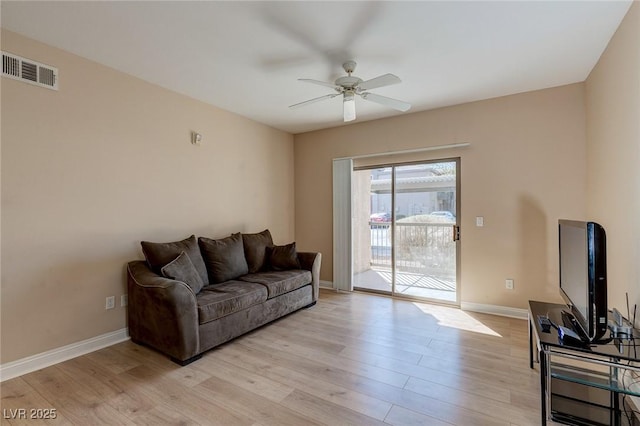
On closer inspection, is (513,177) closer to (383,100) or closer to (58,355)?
(383,100)

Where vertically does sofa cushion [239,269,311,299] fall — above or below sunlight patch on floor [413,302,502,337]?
above

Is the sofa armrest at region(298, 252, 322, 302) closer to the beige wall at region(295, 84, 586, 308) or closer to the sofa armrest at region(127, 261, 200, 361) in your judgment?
the sofa armrest at region(127, 261, 200, 361)

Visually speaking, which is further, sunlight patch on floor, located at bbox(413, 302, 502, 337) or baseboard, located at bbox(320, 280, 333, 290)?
baseboard, located at bbox(320, 280, 333, 290)

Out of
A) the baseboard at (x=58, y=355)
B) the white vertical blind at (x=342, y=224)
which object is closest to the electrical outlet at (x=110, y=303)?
the baseboard at (x=58, y=355)

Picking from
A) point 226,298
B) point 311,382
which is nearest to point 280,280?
point 226,298

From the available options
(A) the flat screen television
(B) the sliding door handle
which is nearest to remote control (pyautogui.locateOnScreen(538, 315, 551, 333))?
(A) the flat screen television

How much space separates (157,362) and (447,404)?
7.51ft

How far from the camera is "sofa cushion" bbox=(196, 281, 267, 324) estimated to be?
2.64m

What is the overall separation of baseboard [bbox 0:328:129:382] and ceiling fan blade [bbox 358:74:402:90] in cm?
327

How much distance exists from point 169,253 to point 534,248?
3999 millimetres

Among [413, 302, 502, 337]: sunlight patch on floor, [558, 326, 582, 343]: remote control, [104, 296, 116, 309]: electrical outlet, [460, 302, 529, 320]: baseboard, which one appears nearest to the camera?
[558, 326, 582, 343]: remote control

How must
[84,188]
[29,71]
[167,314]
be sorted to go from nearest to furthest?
1. [29,71]
2. [167,314]
3. [84,188]

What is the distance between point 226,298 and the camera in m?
2.83

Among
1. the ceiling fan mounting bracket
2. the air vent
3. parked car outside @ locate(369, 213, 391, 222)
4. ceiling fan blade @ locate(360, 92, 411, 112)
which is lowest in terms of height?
parked car outside @ locate(369, 213, 391, 222)
